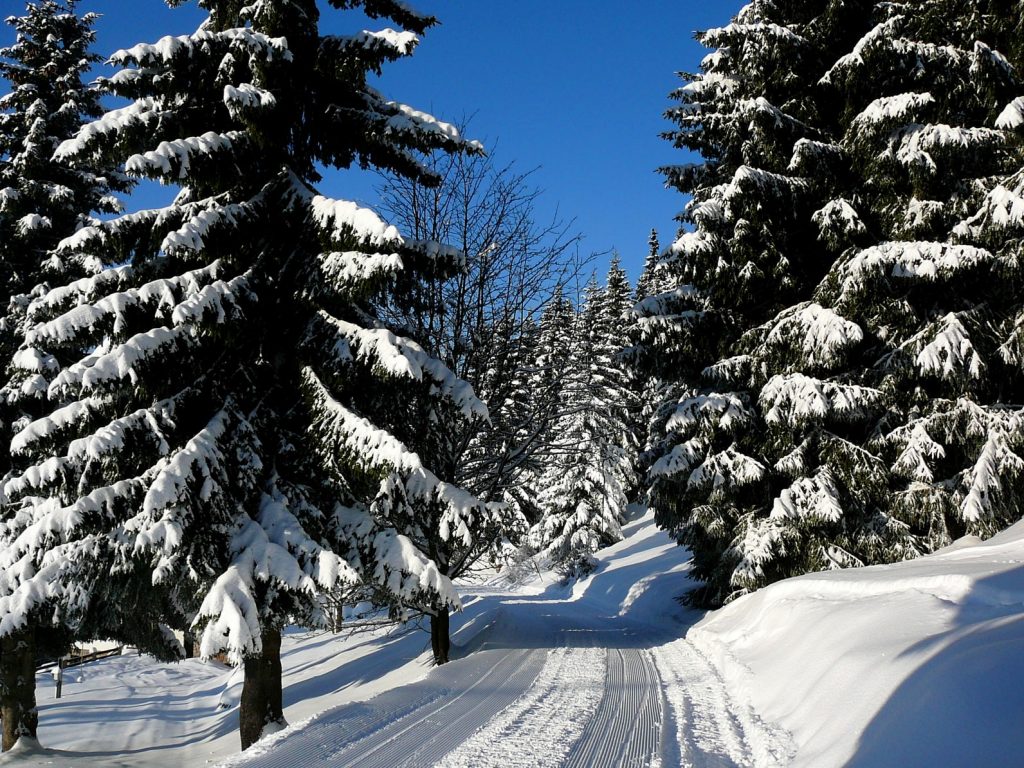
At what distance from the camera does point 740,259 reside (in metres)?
14.2

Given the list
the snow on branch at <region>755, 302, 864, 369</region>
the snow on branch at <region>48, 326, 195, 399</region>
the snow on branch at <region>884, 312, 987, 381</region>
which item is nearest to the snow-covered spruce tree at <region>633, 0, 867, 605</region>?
the snow on branch at <region>755, 302, 864, 369</region>

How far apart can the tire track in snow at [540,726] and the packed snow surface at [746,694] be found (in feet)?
0.08

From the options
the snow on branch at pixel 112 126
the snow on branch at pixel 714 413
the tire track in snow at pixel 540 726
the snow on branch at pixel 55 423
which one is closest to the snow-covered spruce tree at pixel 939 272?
the snow on branch at pixel 714 413

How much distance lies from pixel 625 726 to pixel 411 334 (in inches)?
244

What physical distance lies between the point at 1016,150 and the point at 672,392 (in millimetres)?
12741

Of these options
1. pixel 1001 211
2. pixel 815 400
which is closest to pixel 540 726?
pixel 815 400

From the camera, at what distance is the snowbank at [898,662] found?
135 inches

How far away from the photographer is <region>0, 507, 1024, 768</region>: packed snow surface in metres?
3.78

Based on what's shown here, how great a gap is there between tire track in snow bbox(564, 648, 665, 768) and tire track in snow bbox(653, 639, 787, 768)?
186mm

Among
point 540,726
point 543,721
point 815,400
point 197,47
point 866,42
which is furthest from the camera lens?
point 866,42

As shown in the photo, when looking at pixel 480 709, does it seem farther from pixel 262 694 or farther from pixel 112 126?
pixel 112 126

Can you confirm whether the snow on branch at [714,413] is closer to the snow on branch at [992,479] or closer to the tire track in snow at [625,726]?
the snow on branch at [992,479]

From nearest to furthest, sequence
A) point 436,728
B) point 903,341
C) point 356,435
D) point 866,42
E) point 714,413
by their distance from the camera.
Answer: point 436,728 → point 356,435 → point 903,341 → point 866,42 → point 714,413

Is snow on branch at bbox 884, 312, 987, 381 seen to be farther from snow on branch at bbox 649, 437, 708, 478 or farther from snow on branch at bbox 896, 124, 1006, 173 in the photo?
snow on branch at bbox 649, 437, 708, 478
